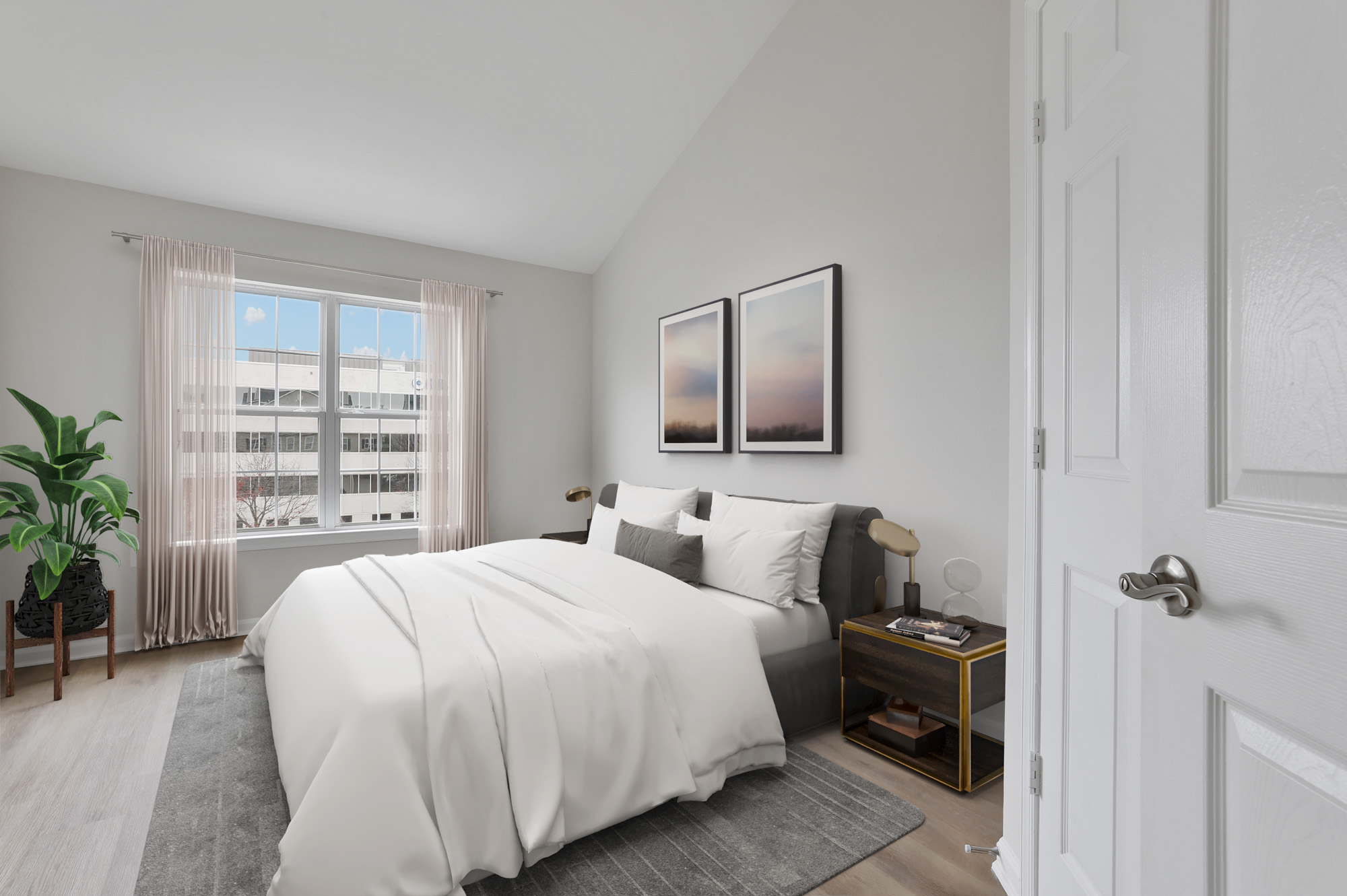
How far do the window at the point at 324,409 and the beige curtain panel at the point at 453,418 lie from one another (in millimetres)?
175

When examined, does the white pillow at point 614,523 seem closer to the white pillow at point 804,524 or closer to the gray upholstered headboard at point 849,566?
the white pillow at point 804,524

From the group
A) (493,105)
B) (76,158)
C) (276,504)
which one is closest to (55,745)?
(276,504)

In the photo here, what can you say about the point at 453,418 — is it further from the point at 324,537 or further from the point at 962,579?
the point at 962,579

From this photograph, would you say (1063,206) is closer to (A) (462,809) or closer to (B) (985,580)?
(B) (985,580)

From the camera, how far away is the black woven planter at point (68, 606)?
10.3 ft

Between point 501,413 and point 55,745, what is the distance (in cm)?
309

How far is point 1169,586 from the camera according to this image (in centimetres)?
72

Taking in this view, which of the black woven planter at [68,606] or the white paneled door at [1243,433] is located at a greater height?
the white paneled door at [1243,433]

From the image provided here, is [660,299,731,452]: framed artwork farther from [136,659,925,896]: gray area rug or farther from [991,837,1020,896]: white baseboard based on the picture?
[991,837,1020,896]: white baseboard

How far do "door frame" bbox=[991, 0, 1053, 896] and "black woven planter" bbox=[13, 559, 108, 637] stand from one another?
4166mm

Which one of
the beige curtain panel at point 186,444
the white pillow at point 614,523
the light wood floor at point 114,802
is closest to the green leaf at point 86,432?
the beige curtain panel at point 186,444

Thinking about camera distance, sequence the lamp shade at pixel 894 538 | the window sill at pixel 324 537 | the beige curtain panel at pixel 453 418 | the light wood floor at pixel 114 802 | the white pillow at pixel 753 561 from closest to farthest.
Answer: the light wood floor at pixel 114 802, the lamp shade at pixel 894 538, the white pillow at pixel 753 561, the window sill at pixel 324 537, the beige curtain panel at pixel 453 418

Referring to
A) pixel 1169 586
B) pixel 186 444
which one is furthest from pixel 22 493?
pixel 1169 586

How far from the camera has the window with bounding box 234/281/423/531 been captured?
4203 millimetres
